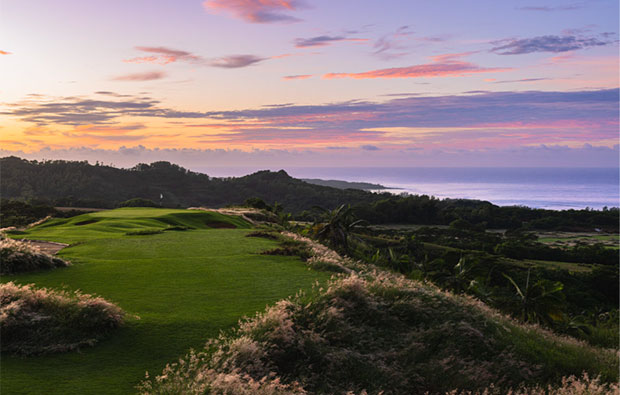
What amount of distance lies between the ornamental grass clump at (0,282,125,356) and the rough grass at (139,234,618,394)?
1.76m

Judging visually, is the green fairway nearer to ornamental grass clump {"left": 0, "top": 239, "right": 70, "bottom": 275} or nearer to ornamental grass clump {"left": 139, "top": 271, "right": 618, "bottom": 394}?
ornamental grass clump {"left": 0, "top": 239, "right": 70, "bottom": 275}

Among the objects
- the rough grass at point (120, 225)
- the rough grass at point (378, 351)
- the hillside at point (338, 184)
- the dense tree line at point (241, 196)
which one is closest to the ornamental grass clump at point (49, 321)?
the rough grass at point (378, 351)

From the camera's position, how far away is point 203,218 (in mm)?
32750

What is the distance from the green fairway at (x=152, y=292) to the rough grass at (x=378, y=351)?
656 millimetres

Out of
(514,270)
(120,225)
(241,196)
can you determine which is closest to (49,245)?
(120,225)

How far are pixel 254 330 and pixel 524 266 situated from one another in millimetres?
44173

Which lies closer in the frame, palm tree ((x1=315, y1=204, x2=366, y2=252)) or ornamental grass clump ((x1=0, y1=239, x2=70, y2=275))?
ornamental grass clump ((x1=0, y1=239, x2=70, y2=275))

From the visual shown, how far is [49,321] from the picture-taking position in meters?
7.62

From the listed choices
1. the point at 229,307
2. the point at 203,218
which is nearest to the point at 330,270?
the point at 229,307

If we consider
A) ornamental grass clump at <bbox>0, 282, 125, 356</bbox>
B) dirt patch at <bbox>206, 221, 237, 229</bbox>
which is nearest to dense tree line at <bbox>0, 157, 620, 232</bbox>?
dirt patch at <bbox>206, 221, 237, 229</bbox>

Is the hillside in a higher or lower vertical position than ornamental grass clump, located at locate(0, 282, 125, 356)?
higher

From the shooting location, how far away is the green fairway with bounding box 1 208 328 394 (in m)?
6.33

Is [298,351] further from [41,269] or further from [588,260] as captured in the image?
[588,260]

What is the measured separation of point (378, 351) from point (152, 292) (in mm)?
5278
